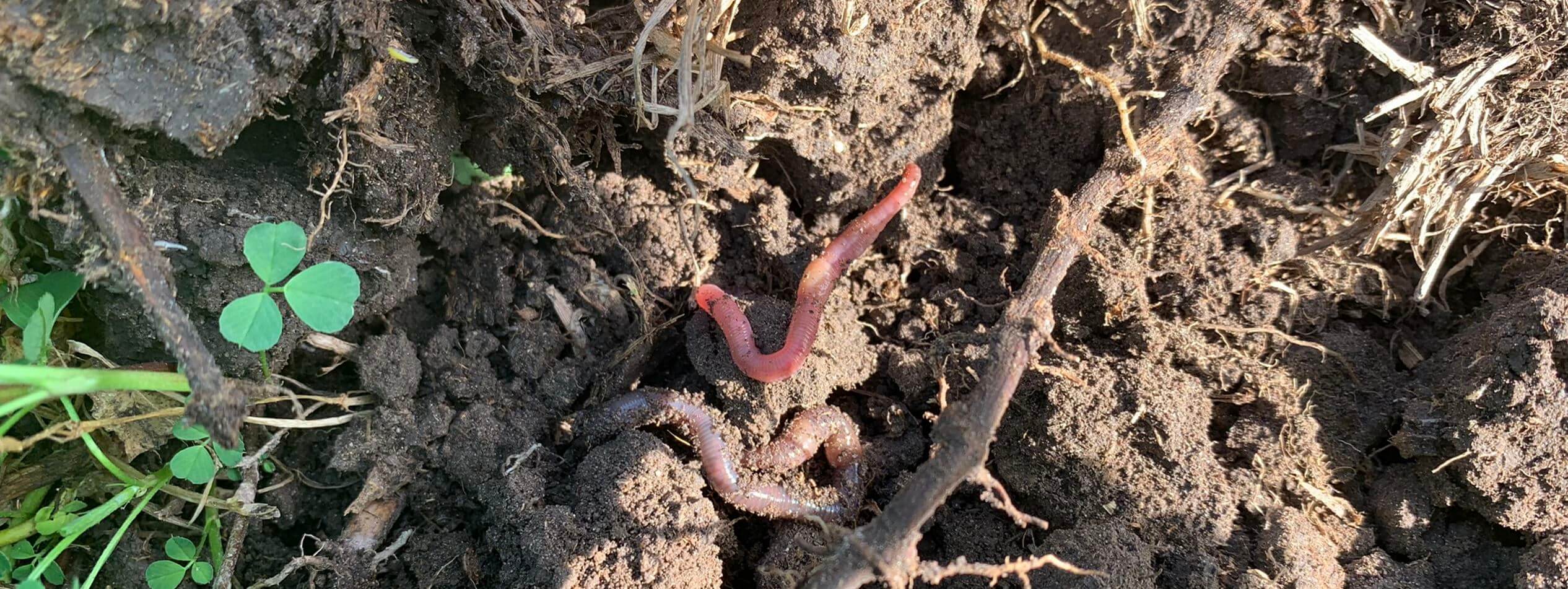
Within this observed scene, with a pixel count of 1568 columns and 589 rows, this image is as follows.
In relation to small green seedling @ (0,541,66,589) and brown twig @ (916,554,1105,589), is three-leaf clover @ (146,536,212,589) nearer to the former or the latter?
small green seedling @ (0,541,66,589)

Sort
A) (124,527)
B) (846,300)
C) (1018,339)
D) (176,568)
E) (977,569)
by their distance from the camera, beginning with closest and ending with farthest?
(977,569) < (1018,339) < (124,527) < (176,568) < (846,300)

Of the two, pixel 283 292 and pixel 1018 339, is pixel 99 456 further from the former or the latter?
pixel 1018 339

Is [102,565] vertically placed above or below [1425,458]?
below

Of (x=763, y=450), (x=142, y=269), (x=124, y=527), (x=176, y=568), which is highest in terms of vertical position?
(x=142, y=269)

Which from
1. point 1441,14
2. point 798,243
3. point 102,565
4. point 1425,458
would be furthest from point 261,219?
point 1441,14

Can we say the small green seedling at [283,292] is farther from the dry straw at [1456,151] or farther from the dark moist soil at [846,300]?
the dry straw at [1456,151]

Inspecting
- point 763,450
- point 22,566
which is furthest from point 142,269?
point 763,450

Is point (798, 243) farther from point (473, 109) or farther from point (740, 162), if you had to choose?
point (473, 109)

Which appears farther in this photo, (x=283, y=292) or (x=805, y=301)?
(x=805, y=301)
